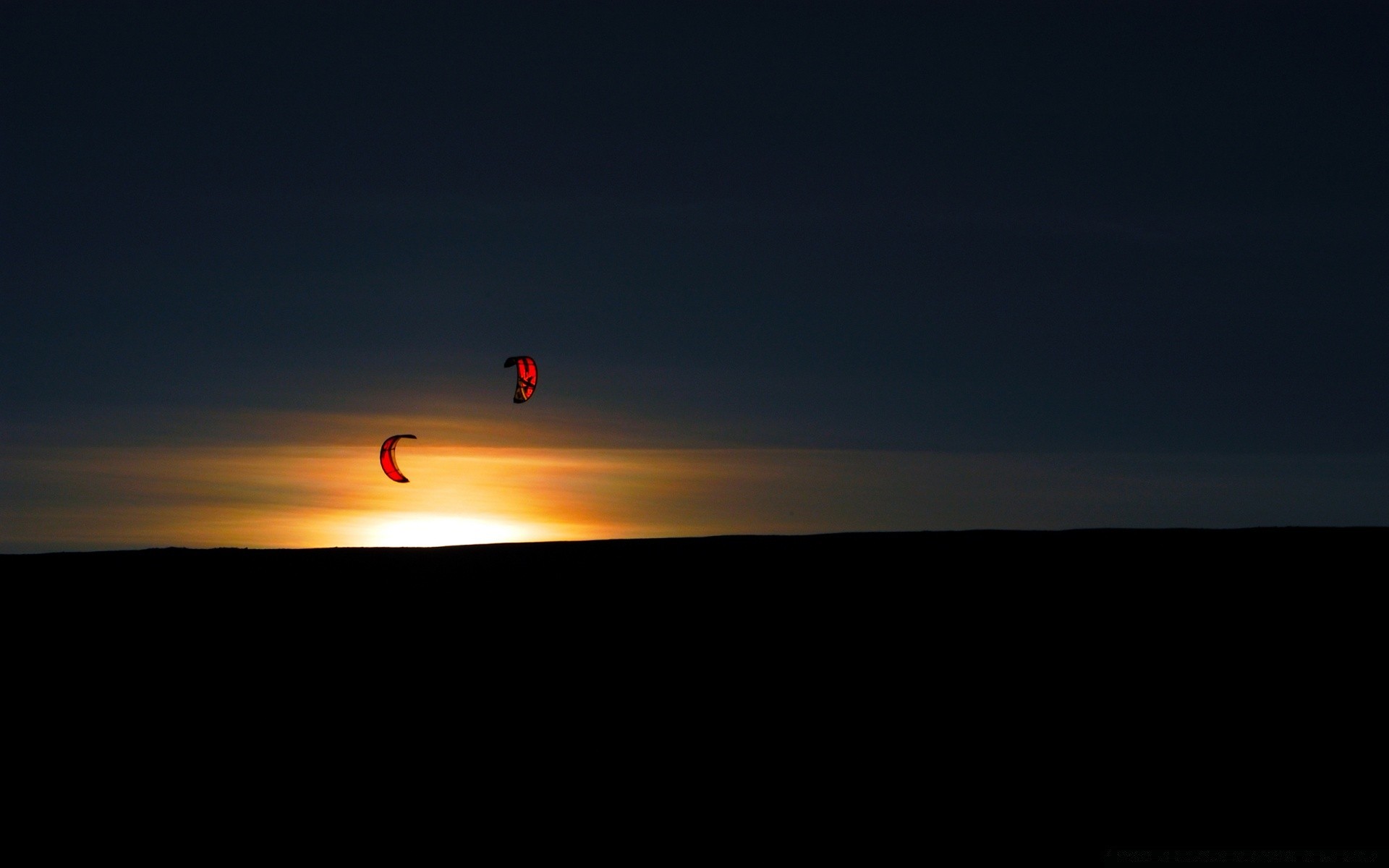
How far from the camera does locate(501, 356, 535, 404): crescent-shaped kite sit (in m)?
25.5

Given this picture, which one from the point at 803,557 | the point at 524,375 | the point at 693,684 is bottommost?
the point at 693,684

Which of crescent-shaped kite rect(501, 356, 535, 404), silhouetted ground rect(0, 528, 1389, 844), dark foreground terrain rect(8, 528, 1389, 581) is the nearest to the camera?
silhouetted ground rect(0, 528, 1389, 844)

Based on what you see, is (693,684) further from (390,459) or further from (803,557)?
(390,459)

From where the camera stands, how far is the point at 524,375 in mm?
27062

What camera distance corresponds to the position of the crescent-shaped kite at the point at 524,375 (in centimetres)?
2547

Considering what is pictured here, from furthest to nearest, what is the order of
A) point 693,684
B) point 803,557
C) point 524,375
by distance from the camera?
point 524,375
point 803,557
point 693,684

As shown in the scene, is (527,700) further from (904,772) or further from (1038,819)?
(1038,819)

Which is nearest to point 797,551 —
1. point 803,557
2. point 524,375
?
Result: point 803,557

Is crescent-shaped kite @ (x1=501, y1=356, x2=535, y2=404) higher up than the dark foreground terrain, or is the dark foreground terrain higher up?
crescent-shaped kite @ (x1=501, y1=356, x2=535, y2=404)

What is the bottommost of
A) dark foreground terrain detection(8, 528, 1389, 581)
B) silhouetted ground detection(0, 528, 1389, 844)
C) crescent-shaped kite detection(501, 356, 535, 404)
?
silhouetted ground detection(0, 528, 1389, 844)

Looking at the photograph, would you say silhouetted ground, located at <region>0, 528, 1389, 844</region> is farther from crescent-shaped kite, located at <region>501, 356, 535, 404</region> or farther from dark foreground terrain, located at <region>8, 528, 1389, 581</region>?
crescent-shaped kite, located at <region>501, 356, 535, 404</region>

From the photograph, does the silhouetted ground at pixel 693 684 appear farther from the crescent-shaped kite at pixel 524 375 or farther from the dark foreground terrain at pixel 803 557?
the crescent-shaped kite at pixel 524 375

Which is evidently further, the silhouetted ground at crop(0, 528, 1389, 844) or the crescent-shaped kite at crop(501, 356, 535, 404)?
the crescent-shaped kite at crop(501, 356, 535, 404)

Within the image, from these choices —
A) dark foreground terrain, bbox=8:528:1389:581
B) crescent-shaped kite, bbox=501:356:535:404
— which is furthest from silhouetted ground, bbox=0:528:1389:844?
crescent-shaped kite, bbox=501:356:535:404
